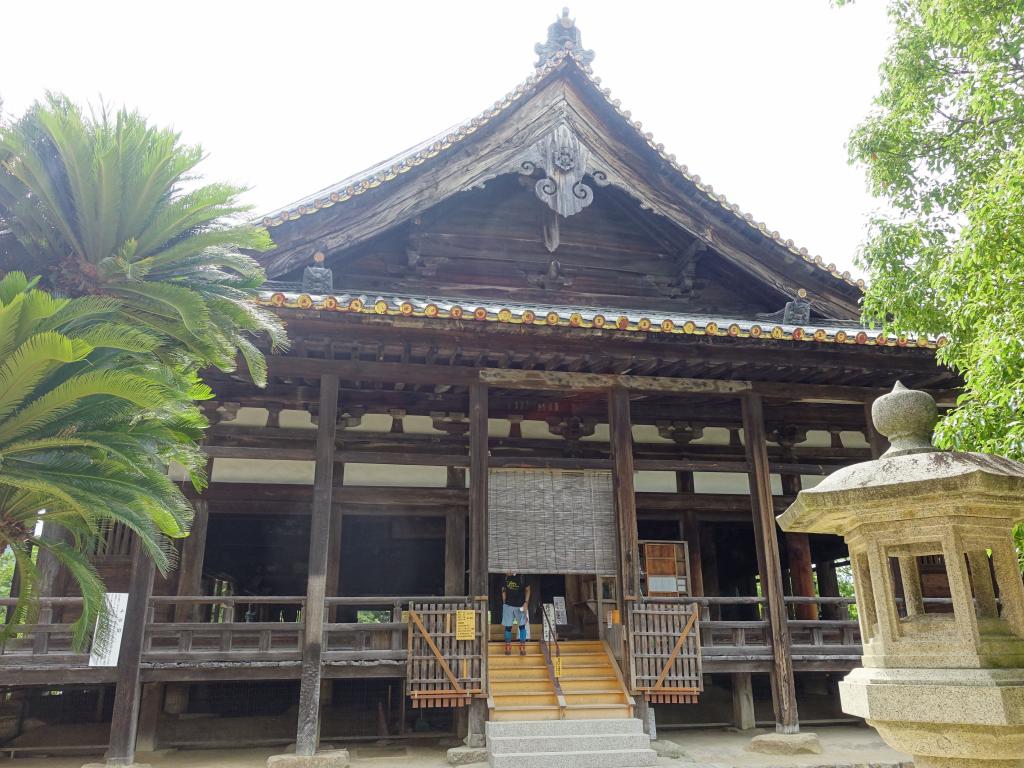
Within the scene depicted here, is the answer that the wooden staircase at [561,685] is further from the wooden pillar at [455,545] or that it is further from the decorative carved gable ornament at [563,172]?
the decorative carved gable ornament at [563,172]

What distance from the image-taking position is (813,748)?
30.7ft

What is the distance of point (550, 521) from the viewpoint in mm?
10469

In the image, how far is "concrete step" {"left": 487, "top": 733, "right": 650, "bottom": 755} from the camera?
8531 millimetres

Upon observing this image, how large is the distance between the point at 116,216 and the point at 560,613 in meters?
10.2

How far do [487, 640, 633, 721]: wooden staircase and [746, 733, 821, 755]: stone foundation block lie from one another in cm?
174

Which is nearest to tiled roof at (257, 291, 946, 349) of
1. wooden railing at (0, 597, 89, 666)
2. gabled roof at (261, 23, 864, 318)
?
gabled roof at (261, 23, 864, 318)

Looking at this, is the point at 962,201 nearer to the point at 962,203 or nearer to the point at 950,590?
the point at 962,203

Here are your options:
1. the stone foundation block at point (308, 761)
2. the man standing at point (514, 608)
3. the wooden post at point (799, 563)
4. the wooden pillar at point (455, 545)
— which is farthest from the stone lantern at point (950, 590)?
the wooden post at point (799, 563)

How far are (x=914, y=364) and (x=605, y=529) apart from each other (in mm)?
5071

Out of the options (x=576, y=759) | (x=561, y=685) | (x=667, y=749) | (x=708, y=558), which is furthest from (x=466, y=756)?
(x=708, y=558)

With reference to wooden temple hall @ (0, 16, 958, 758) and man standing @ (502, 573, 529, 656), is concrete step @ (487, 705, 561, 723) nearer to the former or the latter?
wooden temple hall @ (0, 16, 958, 758)

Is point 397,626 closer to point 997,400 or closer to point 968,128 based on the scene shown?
point 997,400

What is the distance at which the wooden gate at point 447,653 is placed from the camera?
905cm

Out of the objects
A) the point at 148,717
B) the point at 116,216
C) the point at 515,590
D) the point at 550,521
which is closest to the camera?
the point at 116,216
